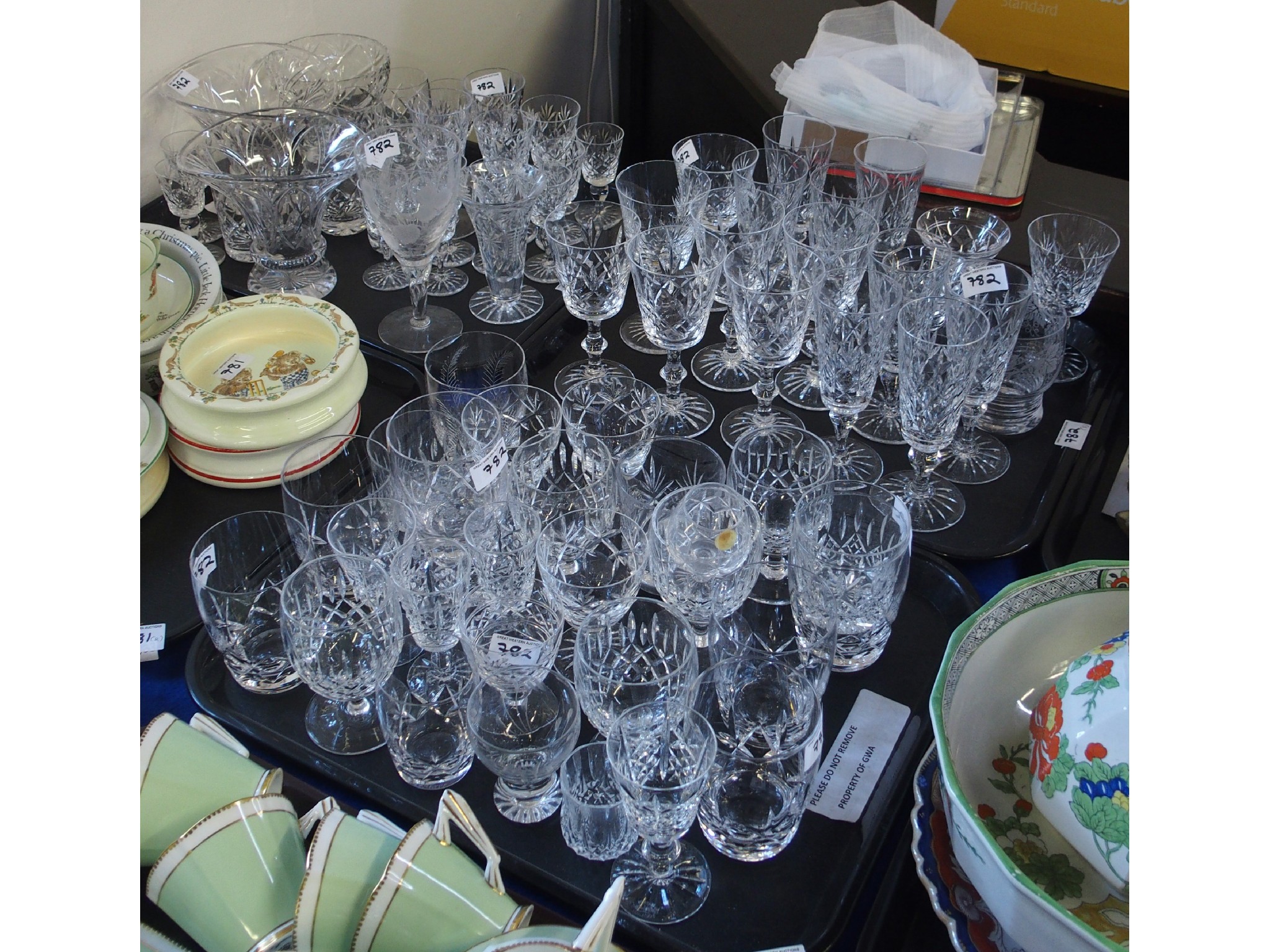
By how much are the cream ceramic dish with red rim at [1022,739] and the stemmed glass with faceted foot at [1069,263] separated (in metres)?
0.58

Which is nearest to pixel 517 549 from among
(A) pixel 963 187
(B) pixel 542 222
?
(B) pixel 542 222

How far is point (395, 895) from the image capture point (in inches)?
25.0

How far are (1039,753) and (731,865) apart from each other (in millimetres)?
242

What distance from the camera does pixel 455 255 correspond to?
1536 millimetres

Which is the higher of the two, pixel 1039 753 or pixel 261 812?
pixel 1039 753

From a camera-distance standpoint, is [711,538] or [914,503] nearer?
[711,538]

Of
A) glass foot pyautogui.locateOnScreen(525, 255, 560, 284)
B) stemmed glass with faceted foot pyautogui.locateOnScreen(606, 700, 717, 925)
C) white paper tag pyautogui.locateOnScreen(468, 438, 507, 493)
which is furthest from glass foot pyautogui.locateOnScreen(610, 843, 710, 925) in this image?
glass foot pyautogui.locateOnScreen(525, 255, 560, 284)

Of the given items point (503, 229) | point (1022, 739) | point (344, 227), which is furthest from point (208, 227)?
point (1022, 739)

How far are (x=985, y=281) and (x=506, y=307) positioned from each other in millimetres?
621

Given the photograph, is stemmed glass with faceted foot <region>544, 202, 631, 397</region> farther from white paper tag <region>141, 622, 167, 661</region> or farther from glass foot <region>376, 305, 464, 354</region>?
white paper tag <region>141, 622, 167, 661</region>

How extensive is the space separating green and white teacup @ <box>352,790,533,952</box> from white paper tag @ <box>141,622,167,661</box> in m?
0.45

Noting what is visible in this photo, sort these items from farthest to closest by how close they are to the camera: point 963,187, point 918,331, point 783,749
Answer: point 963,187 → point 918,331 → point 783,749

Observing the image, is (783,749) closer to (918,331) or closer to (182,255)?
(918,331)

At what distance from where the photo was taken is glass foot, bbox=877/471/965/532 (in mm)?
1099
